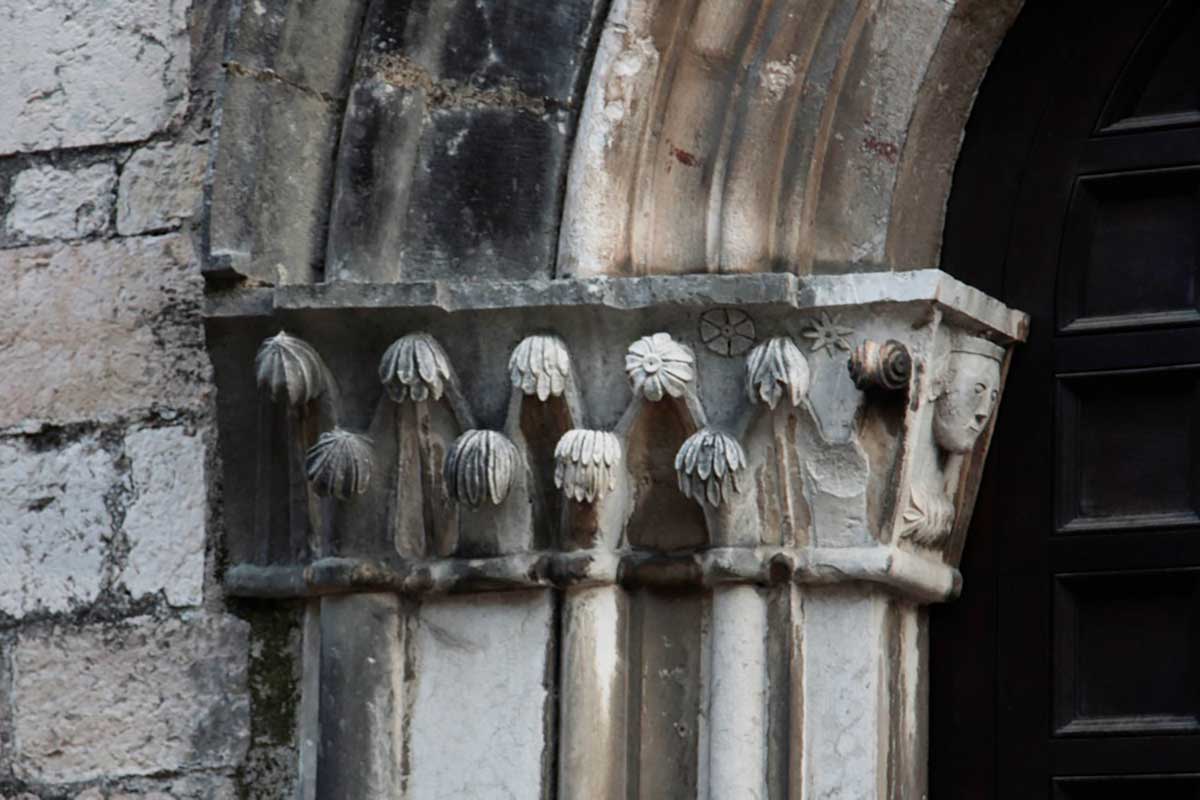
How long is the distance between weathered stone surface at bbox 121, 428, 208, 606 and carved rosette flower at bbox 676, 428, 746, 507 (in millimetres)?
760

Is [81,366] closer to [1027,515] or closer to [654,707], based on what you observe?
[654,707]

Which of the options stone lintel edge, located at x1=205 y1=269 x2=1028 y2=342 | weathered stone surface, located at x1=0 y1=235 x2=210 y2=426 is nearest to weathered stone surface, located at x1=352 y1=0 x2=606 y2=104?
stone lintel edge, located at x1=205 y1=269 x2=1028 y2=342

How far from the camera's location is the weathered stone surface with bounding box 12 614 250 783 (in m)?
4.18

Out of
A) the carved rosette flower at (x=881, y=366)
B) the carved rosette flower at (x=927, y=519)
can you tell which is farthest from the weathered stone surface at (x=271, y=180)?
the carved rosette flower at (x=927, y=519)

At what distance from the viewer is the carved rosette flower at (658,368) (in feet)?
12.9

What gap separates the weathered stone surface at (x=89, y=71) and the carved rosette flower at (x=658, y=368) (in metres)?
0.89

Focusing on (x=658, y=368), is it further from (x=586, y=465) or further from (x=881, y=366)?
(x=881, y=366)

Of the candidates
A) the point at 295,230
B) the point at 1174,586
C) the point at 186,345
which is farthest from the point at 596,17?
the point at 1174,586

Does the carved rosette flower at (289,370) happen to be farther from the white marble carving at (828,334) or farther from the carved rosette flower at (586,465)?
the white marble carving at (828,334)

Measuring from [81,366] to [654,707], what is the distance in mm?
1028

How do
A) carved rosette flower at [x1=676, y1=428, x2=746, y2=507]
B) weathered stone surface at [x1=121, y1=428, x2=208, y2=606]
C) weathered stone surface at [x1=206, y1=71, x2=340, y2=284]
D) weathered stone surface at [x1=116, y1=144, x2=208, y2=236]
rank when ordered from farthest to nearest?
1. weathered stone surface at [x1=116, y1=144, x2=208, y2=236]
2. weathered stone surface at [x1=121, y1=428, x2=208, y2=606]
3. weathered stone surface at [x1=206, y1=71, x2=340, y2=284]
4. carved rosette flower at [x1=676, y1=428, x2=746, y2=507]

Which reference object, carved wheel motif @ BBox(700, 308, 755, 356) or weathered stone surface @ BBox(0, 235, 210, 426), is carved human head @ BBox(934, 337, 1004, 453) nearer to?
carved wheel motif @ BBox(700, 308, 755, 356)

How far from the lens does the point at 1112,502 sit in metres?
4.05

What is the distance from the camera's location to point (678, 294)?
398 cm
